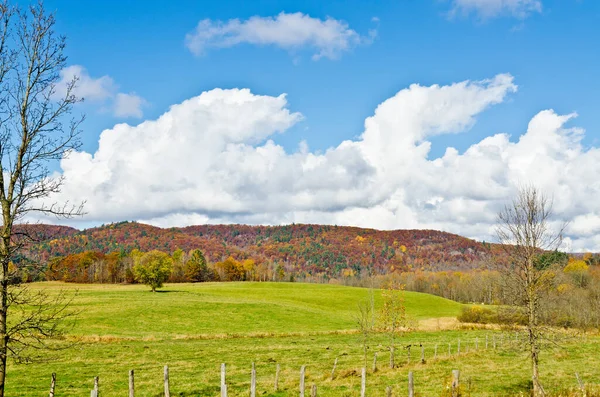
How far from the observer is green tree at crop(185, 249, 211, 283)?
144 meters

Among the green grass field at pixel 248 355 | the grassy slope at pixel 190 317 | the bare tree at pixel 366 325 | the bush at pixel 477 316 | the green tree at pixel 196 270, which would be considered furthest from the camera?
the green tree at pixel 196 270

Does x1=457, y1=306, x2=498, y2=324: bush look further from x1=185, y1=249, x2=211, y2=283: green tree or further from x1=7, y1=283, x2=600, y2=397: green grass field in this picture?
x1=185, y1=249, x2=211, y2=283: green tree

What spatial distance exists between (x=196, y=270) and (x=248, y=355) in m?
111

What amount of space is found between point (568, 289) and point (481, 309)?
20561 millimetres

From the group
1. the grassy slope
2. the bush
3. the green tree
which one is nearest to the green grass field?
the grassy slope

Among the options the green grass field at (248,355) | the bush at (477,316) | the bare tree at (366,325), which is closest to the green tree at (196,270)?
the green grass field at (248,355)

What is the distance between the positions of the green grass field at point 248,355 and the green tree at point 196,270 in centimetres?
6556

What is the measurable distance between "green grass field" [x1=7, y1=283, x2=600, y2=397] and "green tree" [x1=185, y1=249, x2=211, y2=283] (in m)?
65.6

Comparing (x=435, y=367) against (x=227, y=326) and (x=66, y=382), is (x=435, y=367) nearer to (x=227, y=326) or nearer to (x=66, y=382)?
(x=66, y=382)

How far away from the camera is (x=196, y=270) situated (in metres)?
145

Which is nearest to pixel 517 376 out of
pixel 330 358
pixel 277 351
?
pixel 330 358

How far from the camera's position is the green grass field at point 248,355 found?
24.6 meters

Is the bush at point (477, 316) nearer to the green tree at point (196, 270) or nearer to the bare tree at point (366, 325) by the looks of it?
the bare tree at point (366, 325)

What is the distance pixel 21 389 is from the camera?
24.0 m
